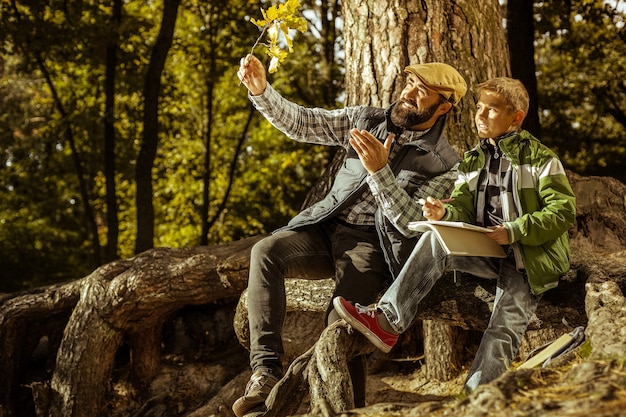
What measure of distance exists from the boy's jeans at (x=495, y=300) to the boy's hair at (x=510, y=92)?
787 mm

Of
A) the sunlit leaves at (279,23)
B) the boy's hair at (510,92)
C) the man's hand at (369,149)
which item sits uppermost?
the sunlit leaves at (279,23)

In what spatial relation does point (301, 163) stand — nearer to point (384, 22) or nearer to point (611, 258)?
point (384, 22)

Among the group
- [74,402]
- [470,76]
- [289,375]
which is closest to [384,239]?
[289,375]

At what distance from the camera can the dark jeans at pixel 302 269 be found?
4750mm

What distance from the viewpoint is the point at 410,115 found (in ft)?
16.7

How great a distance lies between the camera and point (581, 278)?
470cm

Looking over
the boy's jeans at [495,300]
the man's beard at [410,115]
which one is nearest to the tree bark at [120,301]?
the man's beard at [410,115]

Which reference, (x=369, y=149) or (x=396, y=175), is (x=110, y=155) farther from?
(x=369, y=149)

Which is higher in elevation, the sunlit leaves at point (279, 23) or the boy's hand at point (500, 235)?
the sunlit leaves at point (279, 23)

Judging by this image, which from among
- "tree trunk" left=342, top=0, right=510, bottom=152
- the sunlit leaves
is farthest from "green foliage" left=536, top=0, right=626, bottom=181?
the sunlit leaves

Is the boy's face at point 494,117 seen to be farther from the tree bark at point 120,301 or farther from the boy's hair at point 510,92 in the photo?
the tree bark at point 120,301

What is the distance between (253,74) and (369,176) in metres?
1.07

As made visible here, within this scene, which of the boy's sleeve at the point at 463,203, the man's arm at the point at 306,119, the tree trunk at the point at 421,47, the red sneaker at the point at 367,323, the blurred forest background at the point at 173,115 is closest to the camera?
the red sneaker at the point at 367,323

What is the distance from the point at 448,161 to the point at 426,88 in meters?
0.44
